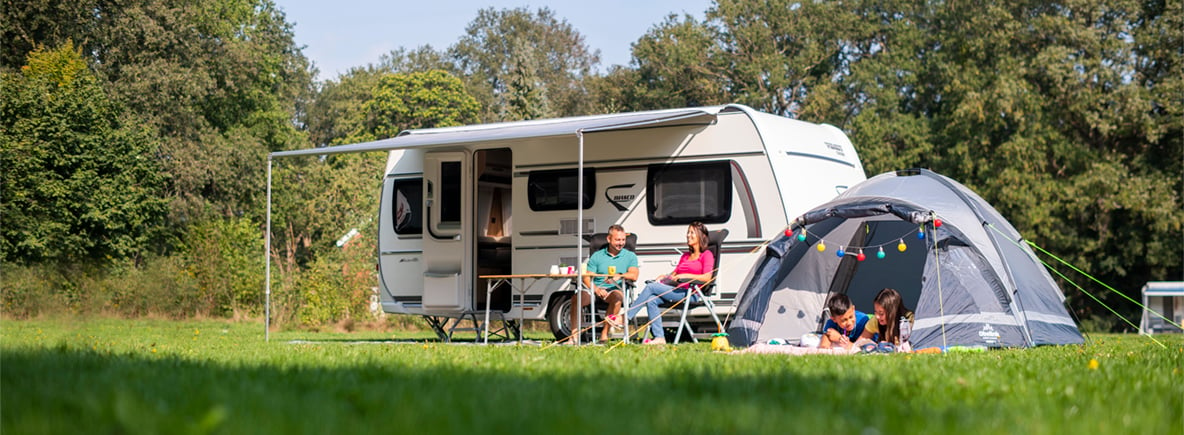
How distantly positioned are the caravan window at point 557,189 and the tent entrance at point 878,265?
250 centimetres

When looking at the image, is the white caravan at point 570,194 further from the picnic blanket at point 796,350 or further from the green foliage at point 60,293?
the green foliage at point 60,293

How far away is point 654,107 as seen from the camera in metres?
33.9

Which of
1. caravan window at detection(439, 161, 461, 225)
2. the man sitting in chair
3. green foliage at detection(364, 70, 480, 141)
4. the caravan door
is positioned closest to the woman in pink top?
→ the man sitting in chair

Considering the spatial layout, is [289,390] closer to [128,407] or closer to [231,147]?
[128,407]

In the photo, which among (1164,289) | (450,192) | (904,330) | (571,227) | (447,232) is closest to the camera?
(904,330)

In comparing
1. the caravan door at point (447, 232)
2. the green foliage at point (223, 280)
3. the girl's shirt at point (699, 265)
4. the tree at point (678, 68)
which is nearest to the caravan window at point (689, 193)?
the girl's shirt at point (699, 265)

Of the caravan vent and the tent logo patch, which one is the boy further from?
the caravan vent

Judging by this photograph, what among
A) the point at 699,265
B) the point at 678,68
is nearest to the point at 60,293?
the point at 699,265

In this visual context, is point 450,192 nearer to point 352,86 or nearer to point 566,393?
point 566,393

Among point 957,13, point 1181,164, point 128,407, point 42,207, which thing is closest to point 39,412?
point 128,407

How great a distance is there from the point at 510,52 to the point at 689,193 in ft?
126

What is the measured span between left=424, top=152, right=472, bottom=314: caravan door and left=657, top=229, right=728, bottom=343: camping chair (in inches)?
98.2

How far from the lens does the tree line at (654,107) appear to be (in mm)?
22609

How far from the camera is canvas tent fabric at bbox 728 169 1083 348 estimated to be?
927 centimetres
